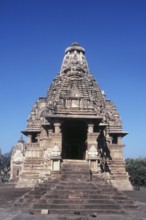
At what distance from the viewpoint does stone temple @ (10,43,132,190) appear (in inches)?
572

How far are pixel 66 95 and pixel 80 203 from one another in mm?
7657

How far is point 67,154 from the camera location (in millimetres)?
19734

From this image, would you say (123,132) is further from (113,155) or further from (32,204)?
(32,204)

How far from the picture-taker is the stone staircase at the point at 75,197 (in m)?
10.7

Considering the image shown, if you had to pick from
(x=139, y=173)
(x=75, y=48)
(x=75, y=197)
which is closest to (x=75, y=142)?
(x=75, y=197)

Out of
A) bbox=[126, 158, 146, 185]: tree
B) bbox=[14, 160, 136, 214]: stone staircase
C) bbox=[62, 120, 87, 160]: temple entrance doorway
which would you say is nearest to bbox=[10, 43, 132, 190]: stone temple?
bbox=[62, 120, 87, 160]: temple entrance doorway

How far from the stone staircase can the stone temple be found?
0.84 metres

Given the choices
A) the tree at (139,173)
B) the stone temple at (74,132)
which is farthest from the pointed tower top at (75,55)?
the tree at (139,173)

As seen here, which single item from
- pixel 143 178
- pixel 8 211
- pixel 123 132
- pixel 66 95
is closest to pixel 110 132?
pixel 123 132

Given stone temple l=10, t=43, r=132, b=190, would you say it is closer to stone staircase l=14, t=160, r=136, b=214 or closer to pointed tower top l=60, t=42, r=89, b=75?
pointed tower top l=60, t=42, r=89, b=75

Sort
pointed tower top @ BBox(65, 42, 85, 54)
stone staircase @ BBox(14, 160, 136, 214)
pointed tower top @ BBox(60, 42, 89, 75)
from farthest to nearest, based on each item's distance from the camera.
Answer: pointed tower top @ BBox(65, 42, 85, 54) → pointed tower top @ BBox(60, 42, 89, 75) → stone staircase @ BBox(14, 160, 136, 214)

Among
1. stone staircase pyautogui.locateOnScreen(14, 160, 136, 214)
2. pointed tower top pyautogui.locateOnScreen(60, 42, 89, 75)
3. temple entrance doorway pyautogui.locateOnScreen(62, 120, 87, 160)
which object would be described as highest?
pointed tower top pyautogui.locateOnScreen(60, 42, 89, 75)

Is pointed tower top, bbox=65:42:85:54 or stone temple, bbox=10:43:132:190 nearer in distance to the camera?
stone temple, bbox=10:43:132:190

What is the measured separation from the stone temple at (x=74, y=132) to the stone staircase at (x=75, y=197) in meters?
0.84
